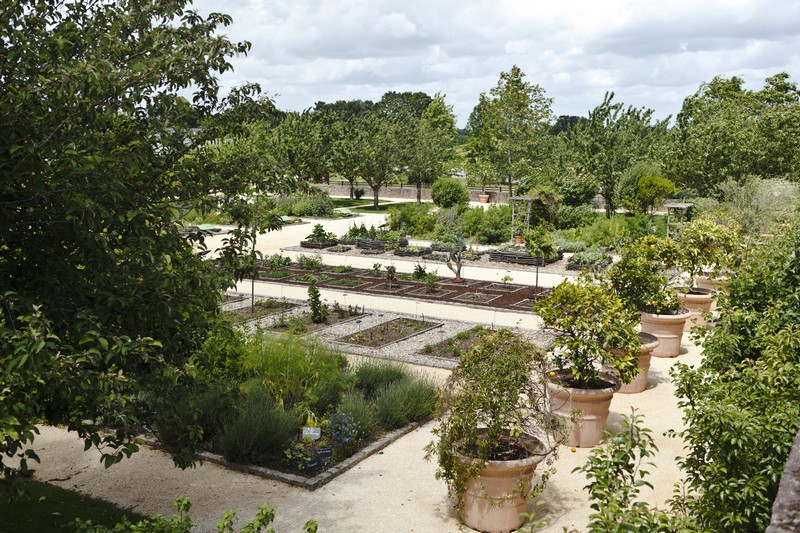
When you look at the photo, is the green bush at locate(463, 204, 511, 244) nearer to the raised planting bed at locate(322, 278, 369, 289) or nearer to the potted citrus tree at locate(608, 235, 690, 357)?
the raised planting bed at locate(322, 278, 369, 289)

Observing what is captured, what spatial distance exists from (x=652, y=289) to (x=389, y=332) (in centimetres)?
479

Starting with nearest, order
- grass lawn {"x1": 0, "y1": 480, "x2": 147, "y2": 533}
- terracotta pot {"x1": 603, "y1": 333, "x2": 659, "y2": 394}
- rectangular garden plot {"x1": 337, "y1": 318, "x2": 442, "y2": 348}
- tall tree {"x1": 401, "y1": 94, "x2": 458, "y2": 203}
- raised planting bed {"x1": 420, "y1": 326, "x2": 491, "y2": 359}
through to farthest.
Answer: grass lawn {"x1": 0, "y1": 480, "x2": 147, "y2": 533} → terracotta pot {"x1": 603, "y1": 333, "x2": 659, "y2": 394} → raised planting bed {"x1": 420, "y1": 326, "x2": 491, "y2": 359} → rectangular garden plot {"x1": 337, "y1": 318, "x2": 442, "y2": 348} → tall tree {"x1": 401, "y1": 94, "x2": 458, "y2": 203}

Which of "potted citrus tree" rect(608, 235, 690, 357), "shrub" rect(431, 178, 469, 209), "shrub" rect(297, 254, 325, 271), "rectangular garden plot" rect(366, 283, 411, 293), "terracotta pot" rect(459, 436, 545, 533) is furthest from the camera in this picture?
"shrub" rect(431, 178, 469, 209)

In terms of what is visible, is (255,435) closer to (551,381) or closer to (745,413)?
(551,381)

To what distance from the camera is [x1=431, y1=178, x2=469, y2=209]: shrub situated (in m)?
31.8

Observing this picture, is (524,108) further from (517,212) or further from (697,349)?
(697,349)

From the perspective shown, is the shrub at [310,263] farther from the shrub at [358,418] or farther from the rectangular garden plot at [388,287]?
the shrub at [358,418]

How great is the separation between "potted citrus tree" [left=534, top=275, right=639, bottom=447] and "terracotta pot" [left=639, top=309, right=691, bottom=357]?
3.40 meters

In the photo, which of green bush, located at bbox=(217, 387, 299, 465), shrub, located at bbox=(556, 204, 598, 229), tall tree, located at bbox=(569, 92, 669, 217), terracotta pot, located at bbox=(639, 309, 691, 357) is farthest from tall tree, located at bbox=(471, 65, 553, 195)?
green bush, located at bbox=(217, 387, 299, 465)

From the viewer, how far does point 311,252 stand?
77.5 ft

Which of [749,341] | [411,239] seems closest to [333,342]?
[749,341]

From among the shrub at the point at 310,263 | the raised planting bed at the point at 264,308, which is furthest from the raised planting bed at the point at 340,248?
the raised planting bed at the point at 264,308

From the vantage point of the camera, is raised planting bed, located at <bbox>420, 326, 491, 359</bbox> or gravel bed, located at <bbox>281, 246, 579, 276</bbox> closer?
raised planting bed, located at <bbox>420, 326, 491, 359</bbox>

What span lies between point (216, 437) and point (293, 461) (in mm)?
988
